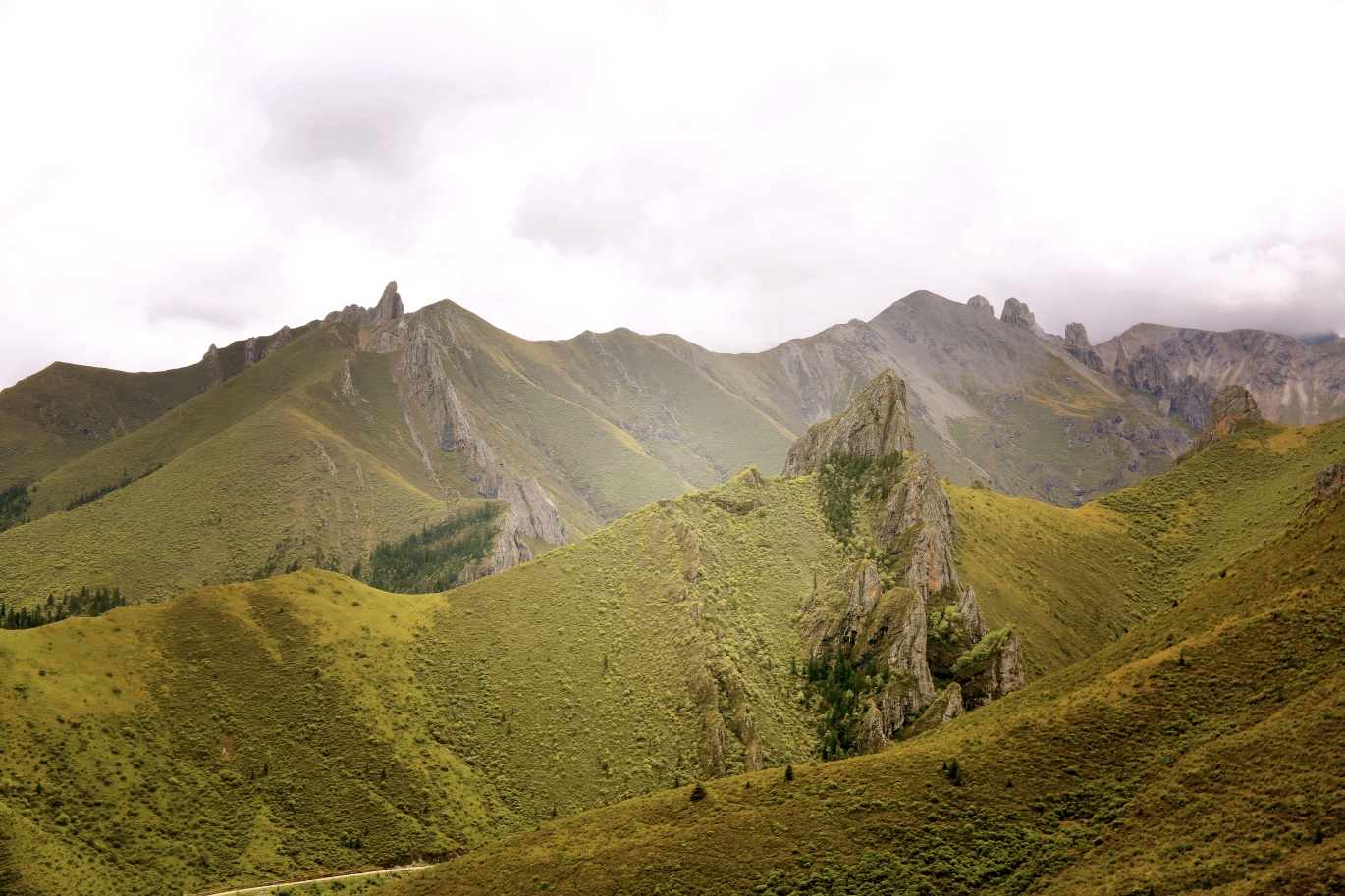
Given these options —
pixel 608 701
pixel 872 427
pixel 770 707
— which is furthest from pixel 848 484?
pixel 608 701

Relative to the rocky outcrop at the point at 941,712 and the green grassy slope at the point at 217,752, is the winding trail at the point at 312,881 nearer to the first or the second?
the green grassy slope at the point at 217,752

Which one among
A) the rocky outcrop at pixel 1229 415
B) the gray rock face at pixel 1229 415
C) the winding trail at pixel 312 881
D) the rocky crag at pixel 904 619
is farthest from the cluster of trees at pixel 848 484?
the gray rock face at pixel 1229 415

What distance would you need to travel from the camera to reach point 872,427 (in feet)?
447

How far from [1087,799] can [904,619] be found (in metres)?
48.9

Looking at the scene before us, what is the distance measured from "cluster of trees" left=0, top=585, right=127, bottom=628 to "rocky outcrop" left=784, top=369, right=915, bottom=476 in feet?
545

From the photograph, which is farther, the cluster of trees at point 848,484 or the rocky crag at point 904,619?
the cluster of trees at point 848,484

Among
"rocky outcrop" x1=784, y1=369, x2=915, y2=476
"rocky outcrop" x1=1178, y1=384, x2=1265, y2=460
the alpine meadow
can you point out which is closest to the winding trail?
the alpine meadow

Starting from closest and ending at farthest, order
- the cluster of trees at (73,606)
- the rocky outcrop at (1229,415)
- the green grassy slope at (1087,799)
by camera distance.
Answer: the green grassy slope at (1087,799)
the rocky outcrop at (1229,415)
the cluster of trees at (73,606)

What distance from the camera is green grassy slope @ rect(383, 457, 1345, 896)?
3988cm

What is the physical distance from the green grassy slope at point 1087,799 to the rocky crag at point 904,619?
26275mm

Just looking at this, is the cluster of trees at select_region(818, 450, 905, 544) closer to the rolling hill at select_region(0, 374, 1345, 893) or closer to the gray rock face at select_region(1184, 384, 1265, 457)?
the rolling hill at select_region(0, 374, 1345, 893)

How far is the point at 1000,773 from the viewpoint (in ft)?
176

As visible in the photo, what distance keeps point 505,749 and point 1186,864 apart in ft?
240

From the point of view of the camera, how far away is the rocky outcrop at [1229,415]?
158000 millimetres
